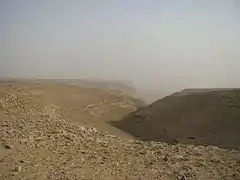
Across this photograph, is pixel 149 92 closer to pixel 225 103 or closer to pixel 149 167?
pixel 225 103

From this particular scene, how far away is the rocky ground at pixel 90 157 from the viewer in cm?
725

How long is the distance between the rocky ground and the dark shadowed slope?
3256 mm

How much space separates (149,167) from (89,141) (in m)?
2.31

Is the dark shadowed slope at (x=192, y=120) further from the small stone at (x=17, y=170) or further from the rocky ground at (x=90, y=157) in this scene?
the small stone at (x=17, y=170)

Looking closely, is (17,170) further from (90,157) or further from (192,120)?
(192,120)

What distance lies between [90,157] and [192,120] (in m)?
7.69

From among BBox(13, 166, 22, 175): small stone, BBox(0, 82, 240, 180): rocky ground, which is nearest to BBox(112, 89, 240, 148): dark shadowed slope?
BBox(0, 82, 240, 180): rocky ground

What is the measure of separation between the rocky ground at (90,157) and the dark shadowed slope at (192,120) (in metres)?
3.26

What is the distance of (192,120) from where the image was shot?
1502cm

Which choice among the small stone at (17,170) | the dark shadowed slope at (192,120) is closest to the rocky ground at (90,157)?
the small stone at (17,170)

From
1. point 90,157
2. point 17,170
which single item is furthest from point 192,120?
point 17,170

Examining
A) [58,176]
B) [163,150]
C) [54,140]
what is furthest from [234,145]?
[58,176]

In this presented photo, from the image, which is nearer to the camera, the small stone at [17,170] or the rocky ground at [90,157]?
the small stone at [17,170]

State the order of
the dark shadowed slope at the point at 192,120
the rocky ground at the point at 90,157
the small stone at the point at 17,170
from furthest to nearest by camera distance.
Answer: the dark shadowed slope at the point at 192,120 → the rocky ground at the point at 90,157 → the small stone at the point at 17,170
